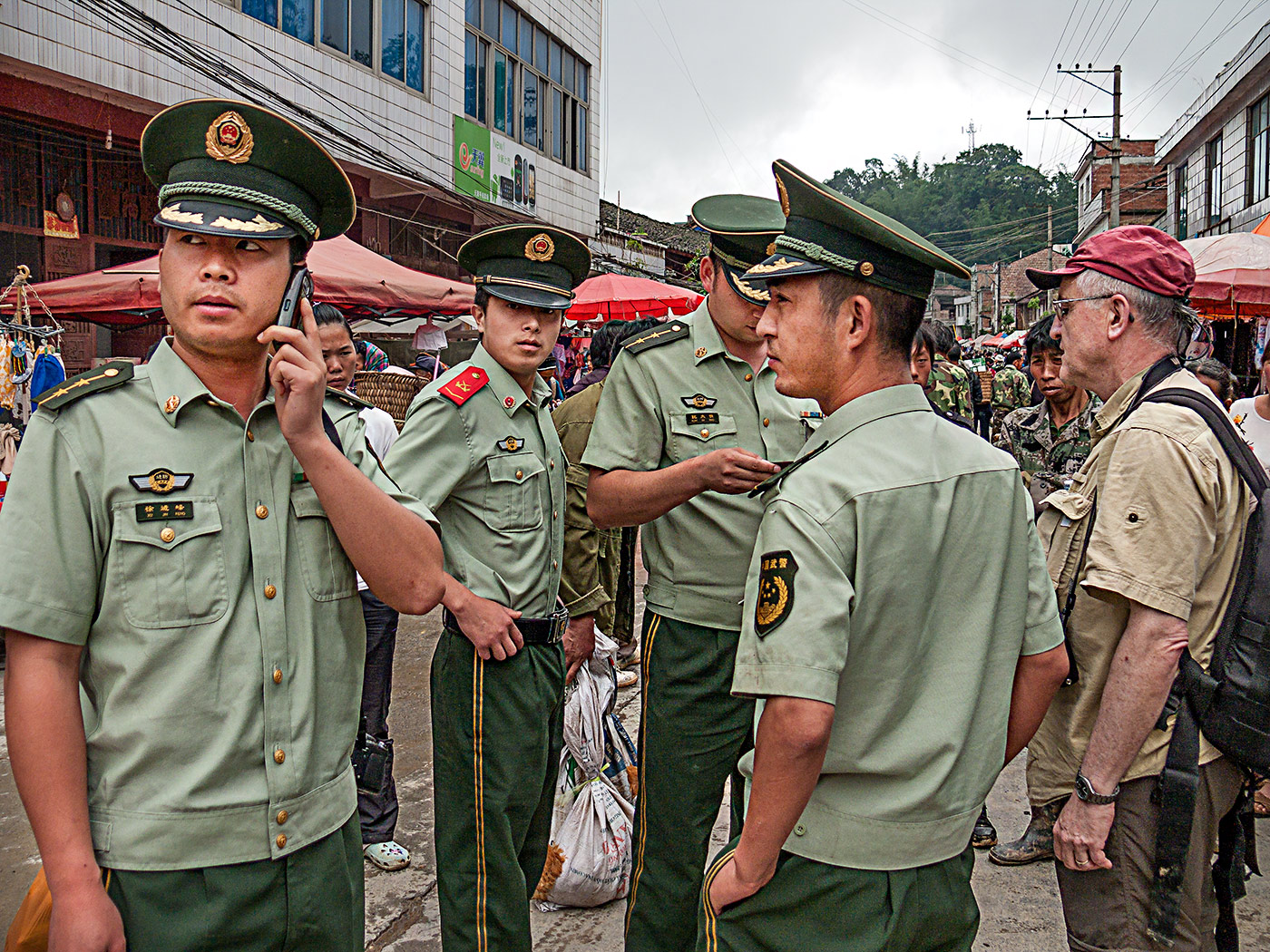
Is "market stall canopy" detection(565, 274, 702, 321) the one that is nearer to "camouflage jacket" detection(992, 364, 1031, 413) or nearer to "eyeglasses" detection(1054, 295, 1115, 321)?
"camouflage jacket" detection(992, 364, 1031, 413)

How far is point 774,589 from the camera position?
4.89 ft

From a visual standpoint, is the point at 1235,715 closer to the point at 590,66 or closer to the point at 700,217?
the point at 700,217

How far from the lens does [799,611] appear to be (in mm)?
1443

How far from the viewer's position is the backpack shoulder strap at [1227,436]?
6.73ft

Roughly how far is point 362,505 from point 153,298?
5.69m

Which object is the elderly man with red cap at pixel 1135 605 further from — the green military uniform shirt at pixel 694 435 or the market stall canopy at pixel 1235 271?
the market stall canopy at pixel 1235 271

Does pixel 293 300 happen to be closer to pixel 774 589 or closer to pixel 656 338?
pixel 774 589

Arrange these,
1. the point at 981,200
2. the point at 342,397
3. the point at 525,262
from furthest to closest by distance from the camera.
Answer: the point at 981,200, the point at 525,262, the point at 342,397

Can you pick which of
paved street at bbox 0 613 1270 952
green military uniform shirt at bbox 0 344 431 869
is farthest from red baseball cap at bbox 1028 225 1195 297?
paved street at bbox 0 613 1270 952

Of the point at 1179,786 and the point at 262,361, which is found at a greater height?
the point at 262,361

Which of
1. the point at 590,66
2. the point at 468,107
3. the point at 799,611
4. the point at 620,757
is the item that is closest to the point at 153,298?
the point at 620,757

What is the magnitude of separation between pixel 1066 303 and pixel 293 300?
1839 mm

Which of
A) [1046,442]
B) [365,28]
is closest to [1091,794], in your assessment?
[1046,442]

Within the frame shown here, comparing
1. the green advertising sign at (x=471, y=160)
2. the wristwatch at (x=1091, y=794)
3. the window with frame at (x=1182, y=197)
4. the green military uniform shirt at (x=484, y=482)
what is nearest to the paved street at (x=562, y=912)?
the green military uniform shirt at (x=484, y=482)
